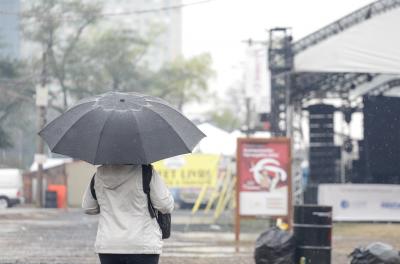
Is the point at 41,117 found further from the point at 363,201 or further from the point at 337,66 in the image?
the point at 337,66

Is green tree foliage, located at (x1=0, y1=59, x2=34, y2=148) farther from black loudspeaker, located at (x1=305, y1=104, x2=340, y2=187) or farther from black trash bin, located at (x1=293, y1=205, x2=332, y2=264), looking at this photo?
black trash bin, located at (x1=293, y1=205, x2=332, y2=264)

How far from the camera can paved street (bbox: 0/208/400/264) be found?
50.4 feet

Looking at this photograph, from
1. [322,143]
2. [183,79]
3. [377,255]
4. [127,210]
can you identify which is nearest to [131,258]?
[127,210]

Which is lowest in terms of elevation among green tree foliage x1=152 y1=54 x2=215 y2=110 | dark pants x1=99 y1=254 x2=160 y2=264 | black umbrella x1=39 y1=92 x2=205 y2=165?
dark pants x1=99 y1=254 x2=160 y2=264

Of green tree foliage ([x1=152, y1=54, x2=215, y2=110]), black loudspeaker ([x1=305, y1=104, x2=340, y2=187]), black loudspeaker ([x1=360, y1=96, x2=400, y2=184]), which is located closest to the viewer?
black loudspeaker ([x1=360, y1=96, x2=400, y2=184])

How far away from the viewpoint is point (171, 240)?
19531mm

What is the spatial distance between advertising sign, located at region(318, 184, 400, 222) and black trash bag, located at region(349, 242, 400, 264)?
13.9 meters

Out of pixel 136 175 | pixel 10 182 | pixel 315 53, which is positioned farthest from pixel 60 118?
pixel 10 182

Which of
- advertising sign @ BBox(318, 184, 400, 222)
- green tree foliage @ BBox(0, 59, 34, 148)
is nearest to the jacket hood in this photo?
advertising sign @ BBox(318, 184, 400, 222)

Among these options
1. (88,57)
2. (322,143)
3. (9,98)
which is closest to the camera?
(322,143)

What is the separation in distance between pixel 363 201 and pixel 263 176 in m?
8.08

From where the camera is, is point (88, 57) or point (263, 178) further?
point (88, 57)

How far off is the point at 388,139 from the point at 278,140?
10.2 meters

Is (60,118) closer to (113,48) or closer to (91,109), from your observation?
(91,109)
